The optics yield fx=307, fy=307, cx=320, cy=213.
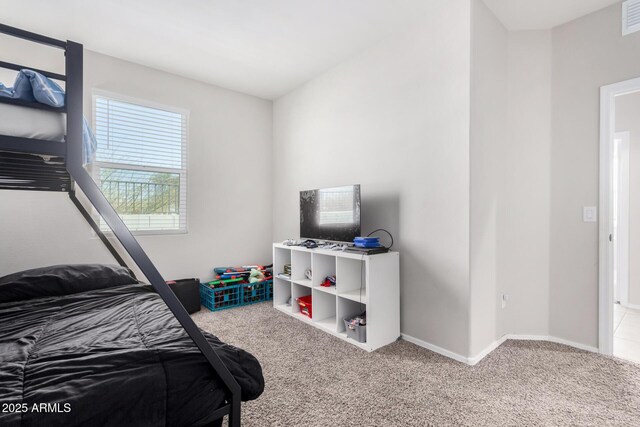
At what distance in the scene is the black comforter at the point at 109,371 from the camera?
918 mm

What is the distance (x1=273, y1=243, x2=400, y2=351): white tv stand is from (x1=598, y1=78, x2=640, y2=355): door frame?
4.73 feet

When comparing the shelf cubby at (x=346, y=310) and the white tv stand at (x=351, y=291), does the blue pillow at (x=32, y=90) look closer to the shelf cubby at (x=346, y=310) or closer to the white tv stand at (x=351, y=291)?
the white tv stand at (x=351, y=291)

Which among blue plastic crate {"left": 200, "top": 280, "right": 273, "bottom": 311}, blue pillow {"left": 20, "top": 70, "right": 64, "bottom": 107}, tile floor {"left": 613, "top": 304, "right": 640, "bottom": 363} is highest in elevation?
blue pillow {"left": 20, "top": 70, "right": 64, "bottom": 107}

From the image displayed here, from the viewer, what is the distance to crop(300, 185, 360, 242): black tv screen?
8.67ft

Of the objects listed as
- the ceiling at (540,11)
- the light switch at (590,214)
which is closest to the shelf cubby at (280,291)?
the light switch at (590,214)

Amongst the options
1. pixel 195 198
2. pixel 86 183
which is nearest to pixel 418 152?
pixel 86 183

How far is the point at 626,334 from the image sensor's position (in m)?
2.59

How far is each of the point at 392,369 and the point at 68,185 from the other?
100 inches

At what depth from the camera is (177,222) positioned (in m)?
3.41

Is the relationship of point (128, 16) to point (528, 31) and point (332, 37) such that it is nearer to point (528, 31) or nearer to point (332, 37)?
point (332, 37)

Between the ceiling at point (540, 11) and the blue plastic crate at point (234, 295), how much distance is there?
335cm

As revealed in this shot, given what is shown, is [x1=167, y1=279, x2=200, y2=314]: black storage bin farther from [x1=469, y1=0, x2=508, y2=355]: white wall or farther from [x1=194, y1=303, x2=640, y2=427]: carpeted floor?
[x1=469, y1=0, x2=508, y2=355]: white wall

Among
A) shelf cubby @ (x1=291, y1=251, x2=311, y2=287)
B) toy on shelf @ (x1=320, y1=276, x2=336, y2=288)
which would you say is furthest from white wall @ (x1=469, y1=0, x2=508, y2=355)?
shelf cubby @ (x1=291, y1=251, x2=311, y2=287)

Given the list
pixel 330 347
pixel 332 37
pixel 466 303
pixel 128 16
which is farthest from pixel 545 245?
pixel 128 16
